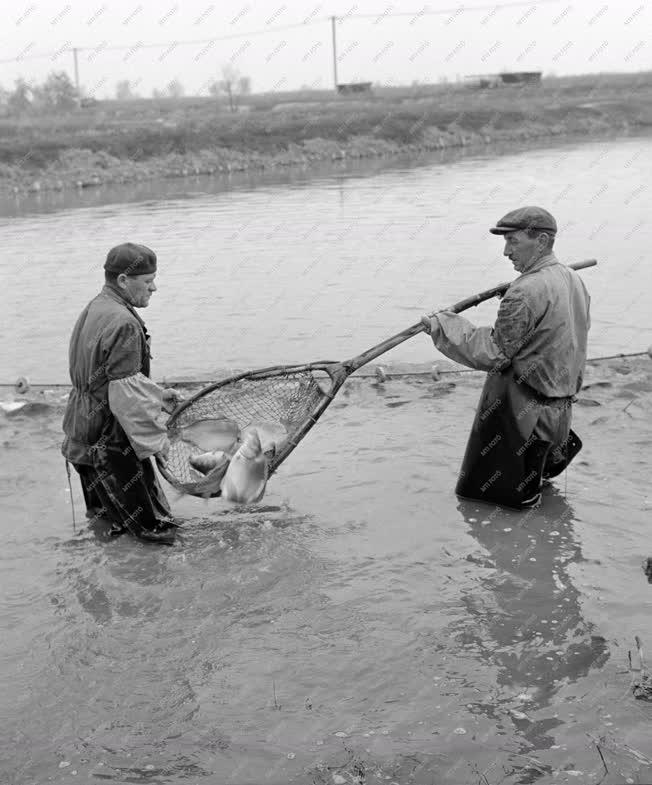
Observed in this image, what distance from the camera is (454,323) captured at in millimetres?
5871

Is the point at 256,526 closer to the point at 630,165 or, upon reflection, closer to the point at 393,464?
the point at 393,464

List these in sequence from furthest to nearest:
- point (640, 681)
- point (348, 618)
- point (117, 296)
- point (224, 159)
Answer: point (224, 159) < point (117, 296) < point (348, 618) < point (640, 681)

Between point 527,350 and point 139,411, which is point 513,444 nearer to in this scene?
point 527,350

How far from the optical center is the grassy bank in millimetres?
37688

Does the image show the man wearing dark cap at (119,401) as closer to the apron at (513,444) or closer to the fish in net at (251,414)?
the fish in net at (251,414)

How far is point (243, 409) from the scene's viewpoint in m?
6.43

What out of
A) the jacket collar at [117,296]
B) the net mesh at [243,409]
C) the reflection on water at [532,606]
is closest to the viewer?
the reflection on water at [532,606]

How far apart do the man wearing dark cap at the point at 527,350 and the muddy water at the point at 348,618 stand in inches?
19.2

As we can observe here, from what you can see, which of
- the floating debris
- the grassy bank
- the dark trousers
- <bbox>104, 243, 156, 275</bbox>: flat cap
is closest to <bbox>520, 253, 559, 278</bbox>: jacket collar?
<bbox>104, 243, 156, 275</bbox>: flat cap

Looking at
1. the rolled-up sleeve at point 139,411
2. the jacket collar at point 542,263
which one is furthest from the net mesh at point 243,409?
the jacket collar at point 542,263

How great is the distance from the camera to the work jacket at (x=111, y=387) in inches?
216

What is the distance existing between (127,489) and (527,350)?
97.2 inches

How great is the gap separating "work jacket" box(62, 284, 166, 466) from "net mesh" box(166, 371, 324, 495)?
0.40m

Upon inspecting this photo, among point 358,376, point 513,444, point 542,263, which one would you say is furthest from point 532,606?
point 358,376
